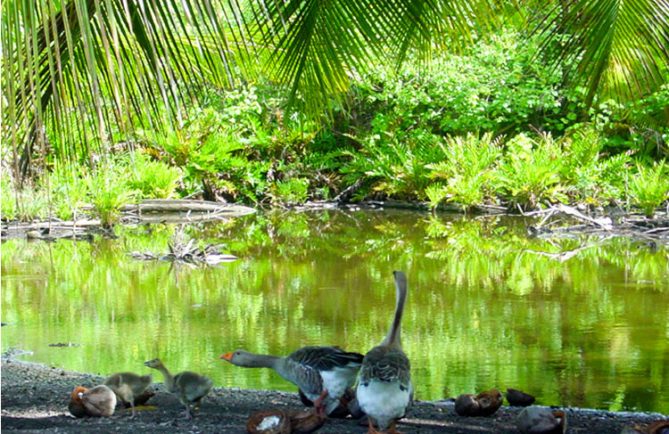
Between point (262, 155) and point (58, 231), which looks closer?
Answer: point (58, 231)

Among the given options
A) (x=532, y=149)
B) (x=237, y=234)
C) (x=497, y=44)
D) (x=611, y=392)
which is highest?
Result: (x=497, y=44)

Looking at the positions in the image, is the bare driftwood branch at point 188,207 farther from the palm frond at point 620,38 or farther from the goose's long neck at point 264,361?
the goose's long neck at point 264,361

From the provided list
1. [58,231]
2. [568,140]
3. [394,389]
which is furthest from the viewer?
[568,140]

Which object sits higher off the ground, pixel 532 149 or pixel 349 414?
pixel 532 149

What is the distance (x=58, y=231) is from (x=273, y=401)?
13709mm

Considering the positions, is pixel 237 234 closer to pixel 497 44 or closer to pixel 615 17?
pixel 497 44

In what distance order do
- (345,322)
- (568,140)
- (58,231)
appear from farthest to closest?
(568,140)
(58,231)
(345,322)

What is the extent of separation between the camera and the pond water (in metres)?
8.66

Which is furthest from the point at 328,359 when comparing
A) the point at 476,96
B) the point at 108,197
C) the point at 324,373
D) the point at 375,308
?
the point at 476,96

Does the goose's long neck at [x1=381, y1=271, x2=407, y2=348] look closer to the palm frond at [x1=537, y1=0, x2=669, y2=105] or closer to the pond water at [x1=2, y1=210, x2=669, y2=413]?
the pond water at [x1=2, y1=210, x2=669, y2=413]

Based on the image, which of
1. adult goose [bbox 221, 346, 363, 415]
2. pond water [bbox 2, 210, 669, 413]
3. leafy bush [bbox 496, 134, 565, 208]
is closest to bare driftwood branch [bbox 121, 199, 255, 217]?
pond water [bbox 2, 210, 669, 413]

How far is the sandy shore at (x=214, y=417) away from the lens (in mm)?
5621

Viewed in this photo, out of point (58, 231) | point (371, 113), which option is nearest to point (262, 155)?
point (371, 113)

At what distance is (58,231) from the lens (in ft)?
65.0
